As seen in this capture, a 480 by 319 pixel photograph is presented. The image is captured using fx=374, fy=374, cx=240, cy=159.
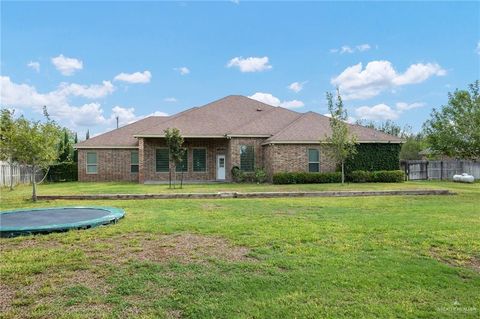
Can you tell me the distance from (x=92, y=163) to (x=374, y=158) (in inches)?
771

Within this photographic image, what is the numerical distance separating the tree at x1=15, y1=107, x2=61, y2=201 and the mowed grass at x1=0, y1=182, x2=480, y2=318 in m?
6.72

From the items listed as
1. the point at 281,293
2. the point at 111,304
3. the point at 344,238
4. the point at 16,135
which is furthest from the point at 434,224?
the point at 16,135

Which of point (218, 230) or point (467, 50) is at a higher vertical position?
point (467, 50)

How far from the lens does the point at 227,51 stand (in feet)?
83.0

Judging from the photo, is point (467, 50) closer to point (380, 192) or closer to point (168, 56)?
point (380, 192)

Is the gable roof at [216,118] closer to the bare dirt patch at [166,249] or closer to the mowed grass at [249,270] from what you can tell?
the mowed grass at [249,270]

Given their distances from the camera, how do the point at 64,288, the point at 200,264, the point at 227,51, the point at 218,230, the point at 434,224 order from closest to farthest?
the point at 64,288, the point at 200,264, the point at 218,230, the point at 434,224, the point at 227,51

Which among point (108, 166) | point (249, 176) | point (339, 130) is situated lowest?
point (249, 176)

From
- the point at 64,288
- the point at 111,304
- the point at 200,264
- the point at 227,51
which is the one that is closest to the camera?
the point at 111,304

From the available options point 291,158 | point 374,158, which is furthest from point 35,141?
point 374,158

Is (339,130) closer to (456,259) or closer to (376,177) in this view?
(376,177)

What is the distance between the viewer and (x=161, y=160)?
82.8 feet

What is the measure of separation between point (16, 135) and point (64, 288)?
10.8 m

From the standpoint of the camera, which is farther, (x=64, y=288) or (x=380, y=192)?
(x=380, y=192)
